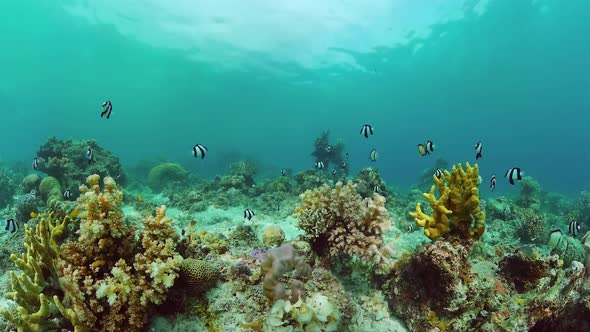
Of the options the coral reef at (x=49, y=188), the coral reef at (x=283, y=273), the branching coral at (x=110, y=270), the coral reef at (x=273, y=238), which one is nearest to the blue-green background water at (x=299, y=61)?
the coral reef at (x=273, y=238)

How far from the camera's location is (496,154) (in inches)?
6560

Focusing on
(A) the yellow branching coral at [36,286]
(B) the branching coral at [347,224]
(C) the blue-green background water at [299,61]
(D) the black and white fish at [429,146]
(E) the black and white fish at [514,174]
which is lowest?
(A) the yellow branching coral at [36,286]

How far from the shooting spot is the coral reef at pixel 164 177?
18.2m

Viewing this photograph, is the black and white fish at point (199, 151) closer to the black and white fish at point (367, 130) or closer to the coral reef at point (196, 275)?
the coral reef at point (196, 275)

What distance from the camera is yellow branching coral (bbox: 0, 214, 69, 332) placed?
306 centimetres

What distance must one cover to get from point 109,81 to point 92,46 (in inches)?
1508

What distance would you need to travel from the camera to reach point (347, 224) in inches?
193

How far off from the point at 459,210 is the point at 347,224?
161 cm

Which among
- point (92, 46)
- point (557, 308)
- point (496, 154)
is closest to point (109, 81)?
point (92, 46)

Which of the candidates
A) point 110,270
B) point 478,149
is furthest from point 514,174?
point 110,270

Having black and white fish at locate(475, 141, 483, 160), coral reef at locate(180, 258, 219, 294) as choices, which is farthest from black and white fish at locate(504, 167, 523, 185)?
coral reef at locate(180, 258, 219, 294)

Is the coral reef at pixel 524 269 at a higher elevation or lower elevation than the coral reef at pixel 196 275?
higher

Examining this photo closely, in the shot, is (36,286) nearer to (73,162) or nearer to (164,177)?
(73,162)

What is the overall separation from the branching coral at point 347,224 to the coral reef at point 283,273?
962 mm
